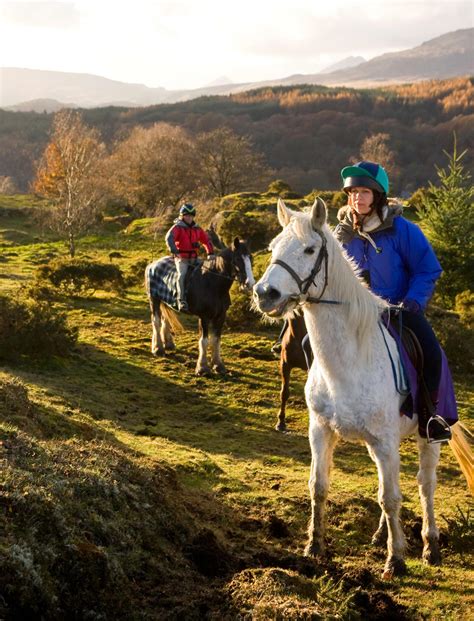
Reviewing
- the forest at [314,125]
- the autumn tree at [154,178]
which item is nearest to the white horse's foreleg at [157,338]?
the autumn tree at [154,178]

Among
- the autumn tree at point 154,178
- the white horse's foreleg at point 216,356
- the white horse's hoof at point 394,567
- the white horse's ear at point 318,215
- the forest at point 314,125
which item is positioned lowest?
the white horse's foreleg at point 216,356

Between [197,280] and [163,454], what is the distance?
6.16m

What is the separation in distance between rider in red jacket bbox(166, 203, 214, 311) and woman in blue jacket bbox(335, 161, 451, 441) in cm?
833

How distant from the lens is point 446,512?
6.93m

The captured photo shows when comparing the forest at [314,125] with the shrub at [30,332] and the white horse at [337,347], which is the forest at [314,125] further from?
the white horse at [337,347]

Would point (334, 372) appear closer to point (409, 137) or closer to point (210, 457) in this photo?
point (210, 457)

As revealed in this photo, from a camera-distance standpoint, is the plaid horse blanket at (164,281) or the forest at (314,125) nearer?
the plaid horse blanket at (164,281)

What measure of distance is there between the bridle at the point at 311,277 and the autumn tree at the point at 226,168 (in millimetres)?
38732

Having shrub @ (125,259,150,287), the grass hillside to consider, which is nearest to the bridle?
the grass hillside

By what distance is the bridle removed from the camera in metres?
4.34

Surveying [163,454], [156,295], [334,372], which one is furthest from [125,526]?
[156,295]

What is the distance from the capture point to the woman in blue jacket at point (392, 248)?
5.13m

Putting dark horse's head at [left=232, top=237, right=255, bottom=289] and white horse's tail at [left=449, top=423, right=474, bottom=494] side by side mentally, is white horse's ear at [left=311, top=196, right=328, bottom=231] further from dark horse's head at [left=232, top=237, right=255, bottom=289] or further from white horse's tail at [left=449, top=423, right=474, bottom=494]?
dark horse's head at [left=232, top=237, right=255, bottom=289]

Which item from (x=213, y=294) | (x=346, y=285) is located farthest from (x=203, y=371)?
(x=346, y=285)
